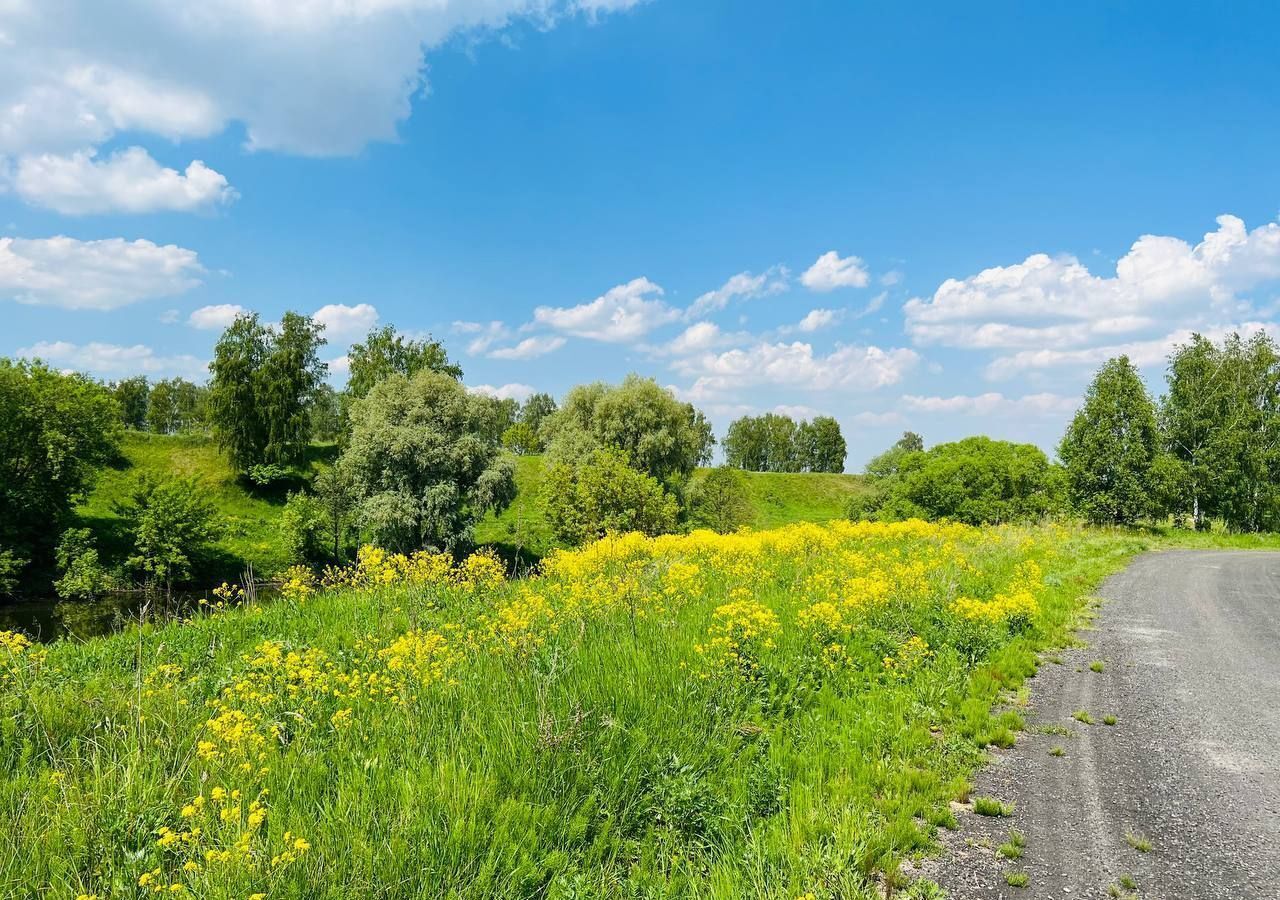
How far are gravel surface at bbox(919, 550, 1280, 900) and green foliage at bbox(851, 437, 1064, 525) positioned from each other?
33.4 metres

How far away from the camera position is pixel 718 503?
43719 mm

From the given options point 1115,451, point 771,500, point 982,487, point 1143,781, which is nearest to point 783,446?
point 771,500

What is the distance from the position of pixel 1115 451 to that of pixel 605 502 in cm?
2657

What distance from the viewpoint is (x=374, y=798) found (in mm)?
Result: 3881

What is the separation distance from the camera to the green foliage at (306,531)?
35125mm

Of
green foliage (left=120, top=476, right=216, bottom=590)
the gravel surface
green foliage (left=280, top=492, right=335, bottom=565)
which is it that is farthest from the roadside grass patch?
green foliage (left=280, top=492, right=335, bottom=565)

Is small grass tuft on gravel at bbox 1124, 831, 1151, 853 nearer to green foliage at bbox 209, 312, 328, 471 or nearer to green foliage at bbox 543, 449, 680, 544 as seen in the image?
green foliage at bbox 543, 449, 680, 544

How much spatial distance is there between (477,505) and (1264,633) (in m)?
31.4

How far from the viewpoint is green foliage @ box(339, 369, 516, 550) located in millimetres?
33094

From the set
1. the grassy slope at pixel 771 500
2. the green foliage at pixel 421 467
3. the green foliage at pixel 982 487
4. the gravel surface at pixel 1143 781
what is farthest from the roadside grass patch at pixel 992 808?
the green foliage at pixel 982 487

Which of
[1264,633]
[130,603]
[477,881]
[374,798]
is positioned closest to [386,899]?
[477,881]

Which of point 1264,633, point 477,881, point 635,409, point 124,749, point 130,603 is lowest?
point 130,603

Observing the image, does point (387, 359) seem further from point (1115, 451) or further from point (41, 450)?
point (1115, 451)

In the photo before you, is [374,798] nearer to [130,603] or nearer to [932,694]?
[932,694]
